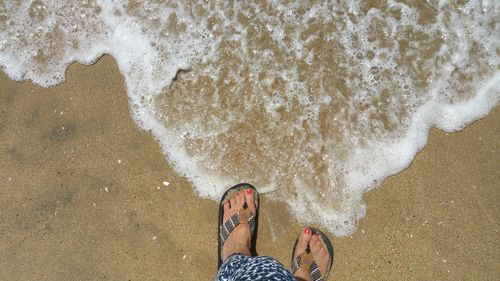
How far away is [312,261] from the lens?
9.39 feet

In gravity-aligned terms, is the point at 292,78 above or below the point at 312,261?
above

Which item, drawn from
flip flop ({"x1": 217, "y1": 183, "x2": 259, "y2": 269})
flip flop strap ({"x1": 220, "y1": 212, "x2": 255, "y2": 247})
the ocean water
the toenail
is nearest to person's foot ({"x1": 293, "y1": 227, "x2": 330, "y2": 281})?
the toenail

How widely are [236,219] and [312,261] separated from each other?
23.8 inches

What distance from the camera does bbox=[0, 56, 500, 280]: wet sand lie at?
284 centimetres

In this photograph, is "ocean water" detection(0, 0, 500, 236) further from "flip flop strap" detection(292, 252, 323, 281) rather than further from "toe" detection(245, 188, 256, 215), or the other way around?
"flip flop strap" detection(292, 252, 323, 281)

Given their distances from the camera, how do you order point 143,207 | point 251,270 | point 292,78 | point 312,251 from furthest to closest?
point 292,78 → point 143,207 → point 312,251 → point 251,270

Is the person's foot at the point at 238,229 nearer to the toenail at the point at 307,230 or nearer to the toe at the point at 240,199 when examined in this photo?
the toe at the point at 240,199

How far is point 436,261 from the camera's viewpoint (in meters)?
2.82

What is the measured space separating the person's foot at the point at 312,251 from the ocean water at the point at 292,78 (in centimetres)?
13

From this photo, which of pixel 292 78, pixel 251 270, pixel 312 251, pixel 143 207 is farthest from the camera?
pixel 292 78

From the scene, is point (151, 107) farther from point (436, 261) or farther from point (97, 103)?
point (436, 261)

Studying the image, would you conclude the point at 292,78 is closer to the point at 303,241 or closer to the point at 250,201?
the point at 250,201

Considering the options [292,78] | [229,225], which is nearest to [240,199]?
[229,225]

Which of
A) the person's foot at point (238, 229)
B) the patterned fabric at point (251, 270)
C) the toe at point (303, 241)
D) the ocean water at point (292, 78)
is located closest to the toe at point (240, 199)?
the person's foot at point (238, 229)
